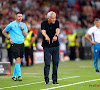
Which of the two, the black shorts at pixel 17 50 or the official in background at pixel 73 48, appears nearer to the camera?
the black shorts at pixel 17 50

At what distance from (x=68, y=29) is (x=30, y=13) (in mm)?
3467

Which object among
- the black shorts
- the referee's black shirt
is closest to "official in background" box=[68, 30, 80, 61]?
the black shorts

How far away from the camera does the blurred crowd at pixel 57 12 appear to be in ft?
75.3

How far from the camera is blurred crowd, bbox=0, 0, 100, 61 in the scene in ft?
75.3

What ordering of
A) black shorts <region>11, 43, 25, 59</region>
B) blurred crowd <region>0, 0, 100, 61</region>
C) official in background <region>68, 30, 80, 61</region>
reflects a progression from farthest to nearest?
official in background <region>68, 30, 80, 61</region>
blurred crowd <region>0, 0, 100, 61</region>
black shorts <region>11, 43, 25, 59</region>

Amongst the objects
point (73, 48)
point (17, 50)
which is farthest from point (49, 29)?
point (73, 48)

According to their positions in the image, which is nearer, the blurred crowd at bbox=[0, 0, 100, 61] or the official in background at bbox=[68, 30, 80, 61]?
the blurred crowd at bbox=[0, 0, 100, 61]

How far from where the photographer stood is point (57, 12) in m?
29.1

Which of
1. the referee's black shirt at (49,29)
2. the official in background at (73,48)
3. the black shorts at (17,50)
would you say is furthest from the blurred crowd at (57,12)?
the referee's black shirt at (49,29)

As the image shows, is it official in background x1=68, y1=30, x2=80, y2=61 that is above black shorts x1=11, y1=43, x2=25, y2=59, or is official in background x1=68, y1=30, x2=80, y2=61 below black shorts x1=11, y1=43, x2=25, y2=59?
below

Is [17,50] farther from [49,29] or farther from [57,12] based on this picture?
[57,12]

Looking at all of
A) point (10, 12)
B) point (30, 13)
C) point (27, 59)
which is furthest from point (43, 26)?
point (30, 13)

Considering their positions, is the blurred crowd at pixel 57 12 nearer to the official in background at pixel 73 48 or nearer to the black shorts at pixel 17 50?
the official in background at pixel 73 48

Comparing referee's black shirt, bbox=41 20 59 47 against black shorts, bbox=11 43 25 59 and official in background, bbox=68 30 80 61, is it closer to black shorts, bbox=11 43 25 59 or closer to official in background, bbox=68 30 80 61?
black shorts, bbox=11 43 25 59
